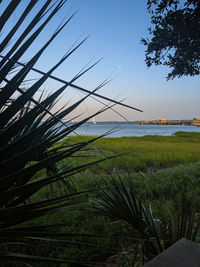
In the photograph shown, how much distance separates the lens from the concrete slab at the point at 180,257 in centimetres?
68

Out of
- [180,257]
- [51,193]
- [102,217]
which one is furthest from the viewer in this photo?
[102,217]

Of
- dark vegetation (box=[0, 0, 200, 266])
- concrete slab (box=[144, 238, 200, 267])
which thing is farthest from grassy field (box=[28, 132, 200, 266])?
concrete slab (box=[144, 238, 200, 267])

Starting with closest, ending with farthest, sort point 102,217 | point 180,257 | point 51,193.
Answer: point 180,257, point 51,193, point 102,217

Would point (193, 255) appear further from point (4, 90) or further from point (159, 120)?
point (159, 120)

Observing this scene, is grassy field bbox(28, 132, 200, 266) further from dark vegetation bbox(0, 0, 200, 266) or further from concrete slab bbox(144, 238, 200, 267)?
concrete slab bbox(144, 238, 200, 267)

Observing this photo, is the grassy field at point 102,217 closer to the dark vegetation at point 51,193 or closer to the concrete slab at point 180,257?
the dark vegetation at point 51,193

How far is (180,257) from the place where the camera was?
27.8 inches

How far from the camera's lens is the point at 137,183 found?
3877mm

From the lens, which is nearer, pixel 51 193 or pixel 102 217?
pixel 51 193

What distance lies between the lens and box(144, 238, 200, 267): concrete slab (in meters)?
0.68

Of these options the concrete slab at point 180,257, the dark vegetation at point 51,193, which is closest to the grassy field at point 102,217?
the dark vegetation at point 51,193

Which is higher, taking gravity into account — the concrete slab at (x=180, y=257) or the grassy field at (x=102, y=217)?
the concrete slab at (x=180, y=257)

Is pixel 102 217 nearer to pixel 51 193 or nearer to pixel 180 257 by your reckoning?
pixel 51 193

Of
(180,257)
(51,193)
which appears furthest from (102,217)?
(180,257)
